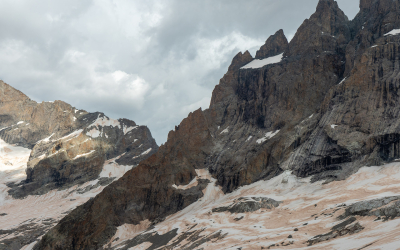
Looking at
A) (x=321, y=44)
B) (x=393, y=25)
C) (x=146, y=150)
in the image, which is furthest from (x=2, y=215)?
(x=393, y=25)

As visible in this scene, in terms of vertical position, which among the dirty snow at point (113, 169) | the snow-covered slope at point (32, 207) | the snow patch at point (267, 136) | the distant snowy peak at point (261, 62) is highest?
the distant snowy peak at point (261, 62)

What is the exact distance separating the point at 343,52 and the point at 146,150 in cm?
14037

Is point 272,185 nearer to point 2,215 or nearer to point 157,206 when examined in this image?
point 157,206

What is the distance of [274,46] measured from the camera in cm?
15475

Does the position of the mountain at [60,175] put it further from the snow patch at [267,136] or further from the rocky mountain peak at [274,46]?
the rocky mountain peak at [274,46]

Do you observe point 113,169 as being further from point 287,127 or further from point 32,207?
point 287,127

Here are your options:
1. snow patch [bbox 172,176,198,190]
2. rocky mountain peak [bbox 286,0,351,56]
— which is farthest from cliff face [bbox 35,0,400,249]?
snow patch [bbox 172,176,198,190]

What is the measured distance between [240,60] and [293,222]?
123773mm

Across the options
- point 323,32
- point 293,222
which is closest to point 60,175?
point 293,222

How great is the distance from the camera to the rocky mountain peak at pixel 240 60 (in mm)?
150625

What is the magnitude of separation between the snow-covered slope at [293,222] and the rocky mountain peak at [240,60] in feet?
278

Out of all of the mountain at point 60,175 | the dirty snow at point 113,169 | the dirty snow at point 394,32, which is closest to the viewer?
the dirty snow at point 394,32

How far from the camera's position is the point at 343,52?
113 metres

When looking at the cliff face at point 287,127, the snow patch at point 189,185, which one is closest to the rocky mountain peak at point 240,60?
the cliff face at point 287,127
